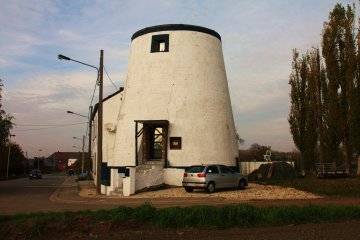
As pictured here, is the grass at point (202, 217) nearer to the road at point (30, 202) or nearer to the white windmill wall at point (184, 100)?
the road at point (30, 202)

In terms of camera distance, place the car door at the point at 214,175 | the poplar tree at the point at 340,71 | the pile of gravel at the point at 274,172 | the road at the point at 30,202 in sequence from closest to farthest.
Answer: the road at the point at 30,202 < the car door at the point at 214,175 < the poplar tree at the point at 340,71 < the pile of gravel at the point at 274,172

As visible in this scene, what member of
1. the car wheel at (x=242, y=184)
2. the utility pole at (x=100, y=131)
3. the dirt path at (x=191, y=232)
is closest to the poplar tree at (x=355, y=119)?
the car wheel at (x=242, y=184)

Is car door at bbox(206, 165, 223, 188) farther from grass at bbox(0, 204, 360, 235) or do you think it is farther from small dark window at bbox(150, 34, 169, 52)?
grass at bbox(0, 204, 360, 235)

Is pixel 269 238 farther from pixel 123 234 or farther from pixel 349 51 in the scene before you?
pixel 349 51

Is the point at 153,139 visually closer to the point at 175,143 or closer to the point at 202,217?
the point at 175,143

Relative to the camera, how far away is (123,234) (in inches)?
401

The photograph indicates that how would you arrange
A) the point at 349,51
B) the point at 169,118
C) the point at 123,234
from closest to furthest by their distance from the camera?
the point at 123,234, the point at 169,118, the point at 349,51

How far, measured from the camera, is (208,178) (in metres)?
21.8

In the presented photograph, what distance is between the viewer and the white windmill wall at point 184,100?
1057 inches

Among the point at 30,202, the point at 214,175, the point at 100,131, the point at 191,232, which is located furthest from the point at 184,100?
the point at 191,232

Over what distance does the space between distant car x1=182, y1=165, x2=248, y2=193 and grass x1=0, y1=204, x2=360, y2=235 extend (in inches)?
382

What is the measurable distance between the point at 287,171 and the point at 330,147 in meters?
4.42

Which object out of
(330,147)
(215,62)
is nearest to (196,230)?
(215,62)

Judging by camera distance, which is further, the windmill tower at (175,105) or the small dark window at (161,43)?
the small dark window at (161,43)
